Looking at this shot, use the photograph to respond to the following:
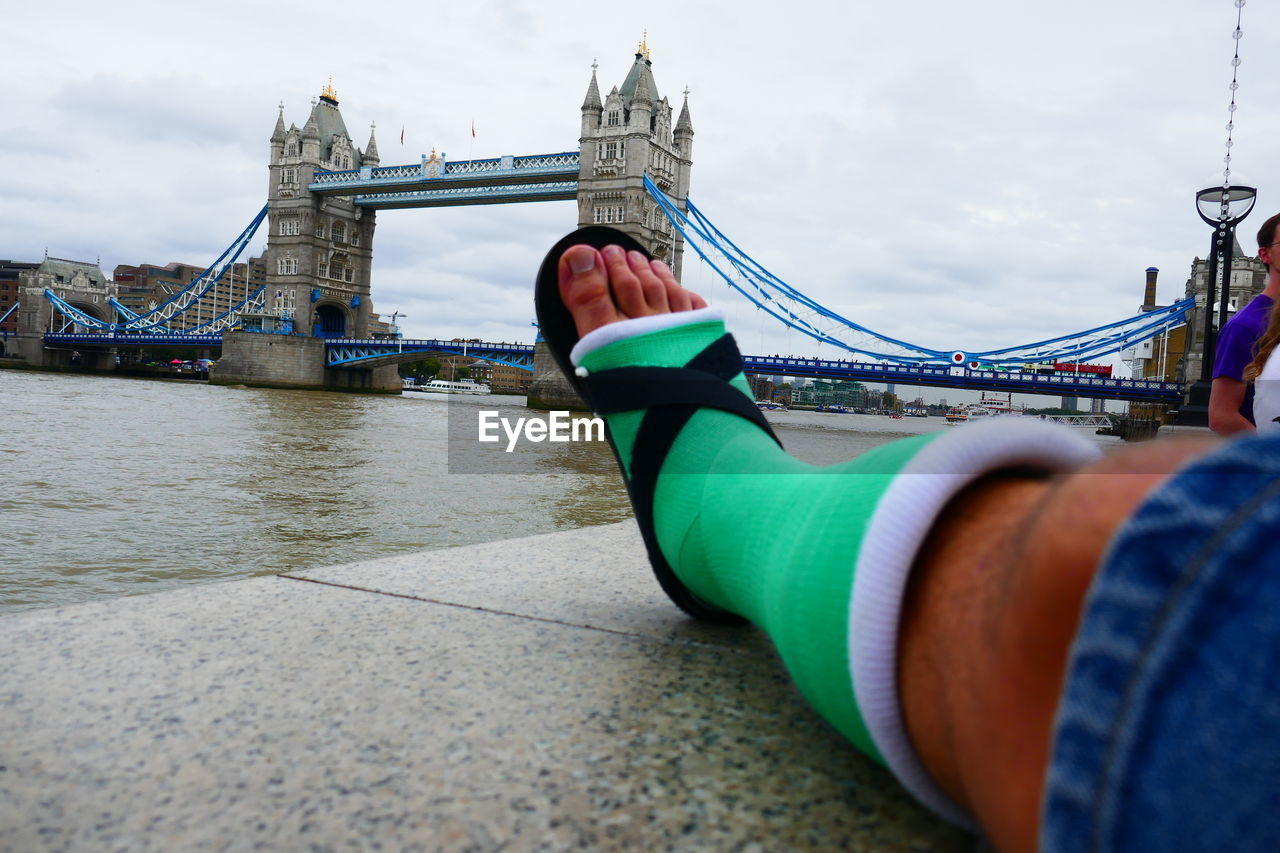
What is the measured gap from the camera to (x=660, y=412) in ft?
3.06

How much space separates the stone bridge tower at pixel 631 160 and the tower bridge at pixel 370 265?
5cm

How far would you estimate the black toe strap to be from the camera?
0.91 m

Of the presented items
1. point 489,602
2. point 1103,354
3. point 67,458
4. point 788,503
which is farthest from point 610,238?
point 1103,354

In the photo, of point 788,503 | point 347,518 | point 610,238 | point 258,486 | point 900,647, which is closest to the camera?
point 900,647

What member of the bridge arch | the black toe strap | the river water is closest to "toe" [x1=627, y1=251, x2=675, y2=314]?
the black toe strap

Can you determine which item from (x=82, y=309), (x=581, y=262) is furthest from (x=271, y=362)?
(x=581, y=262)

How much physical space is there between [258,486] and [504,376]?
194ft

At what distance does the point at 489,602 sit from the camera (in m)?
1.04

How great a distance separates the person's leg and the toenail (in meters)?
0.62

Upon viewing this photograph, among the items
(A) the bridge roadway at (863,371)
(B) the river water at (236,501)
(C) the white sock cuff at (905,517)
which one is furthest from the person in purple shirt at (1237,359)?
(A) the bridge roadway at (863,371)

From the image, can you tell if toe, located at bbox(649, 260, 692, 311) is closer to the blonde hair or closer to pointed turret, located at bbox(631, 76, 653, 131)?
the blonde hair

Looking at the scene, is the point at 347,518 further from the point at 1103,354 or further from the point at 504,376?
the point at 504,376

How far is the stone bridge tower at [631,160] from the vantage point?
25.9m

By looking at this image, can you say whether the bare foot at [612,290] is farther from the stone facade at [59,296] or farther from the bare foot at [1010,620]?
the stone facade at [59,296]
